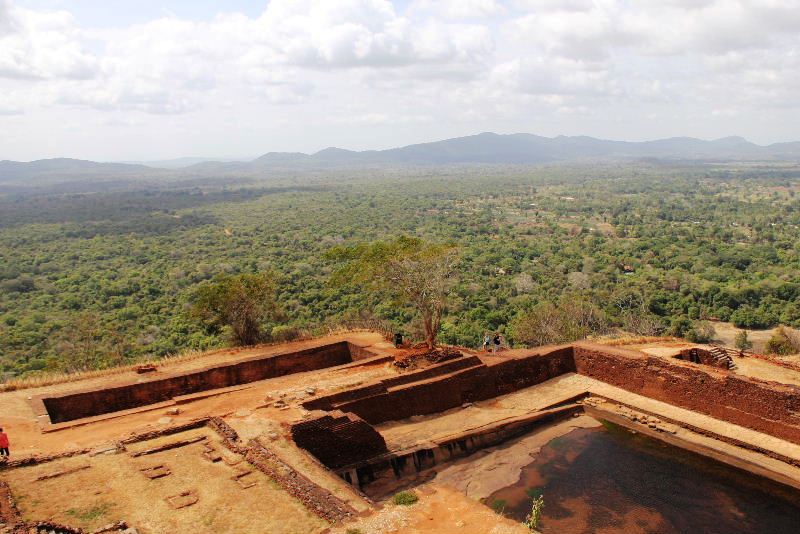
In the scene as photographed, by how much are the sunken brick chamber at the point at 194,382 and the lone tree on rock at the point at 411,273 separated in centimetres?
200

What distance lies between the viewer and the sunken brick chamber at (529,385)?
1232 centimetres

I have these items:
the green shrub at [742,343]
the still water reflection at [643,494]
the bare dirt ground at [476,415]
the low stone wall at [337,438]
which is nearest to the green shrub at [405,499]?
the still water reflection at [643,494]

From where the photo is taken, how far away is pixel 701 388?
574 inches

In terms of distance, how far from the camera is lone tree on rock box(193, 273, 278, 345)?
68.9 ft

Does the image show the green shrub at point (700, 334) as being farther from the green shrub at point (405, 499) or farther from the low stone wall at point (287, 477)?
the low stone wall at point (287, 477)

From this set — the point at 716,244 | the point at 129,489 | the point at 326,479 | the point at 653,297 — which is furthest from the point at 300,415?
the point at 716,244

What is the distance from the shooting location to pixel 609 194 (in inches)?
5094

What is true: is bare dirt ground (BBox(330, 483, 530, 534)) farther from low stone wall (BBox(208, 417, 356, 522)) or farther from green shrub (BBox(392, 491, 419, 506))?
low stone wall (BBox(208, 417, 356, 522))

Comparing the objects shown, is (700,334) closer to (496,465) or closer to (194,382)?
(496,465)

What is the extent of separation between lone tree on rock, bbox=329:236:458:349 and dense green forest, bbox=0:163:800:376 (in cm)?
108

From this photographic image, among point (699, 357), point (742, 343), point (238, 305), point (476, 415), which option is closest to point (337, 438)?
point (476, 415)

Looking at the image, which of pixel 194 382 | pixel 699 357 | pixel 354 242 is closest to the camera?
pixel 194 382

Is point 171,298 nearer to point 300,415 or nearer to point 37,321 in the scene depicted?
point 37,321

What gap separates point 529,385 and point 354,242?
150 ft
